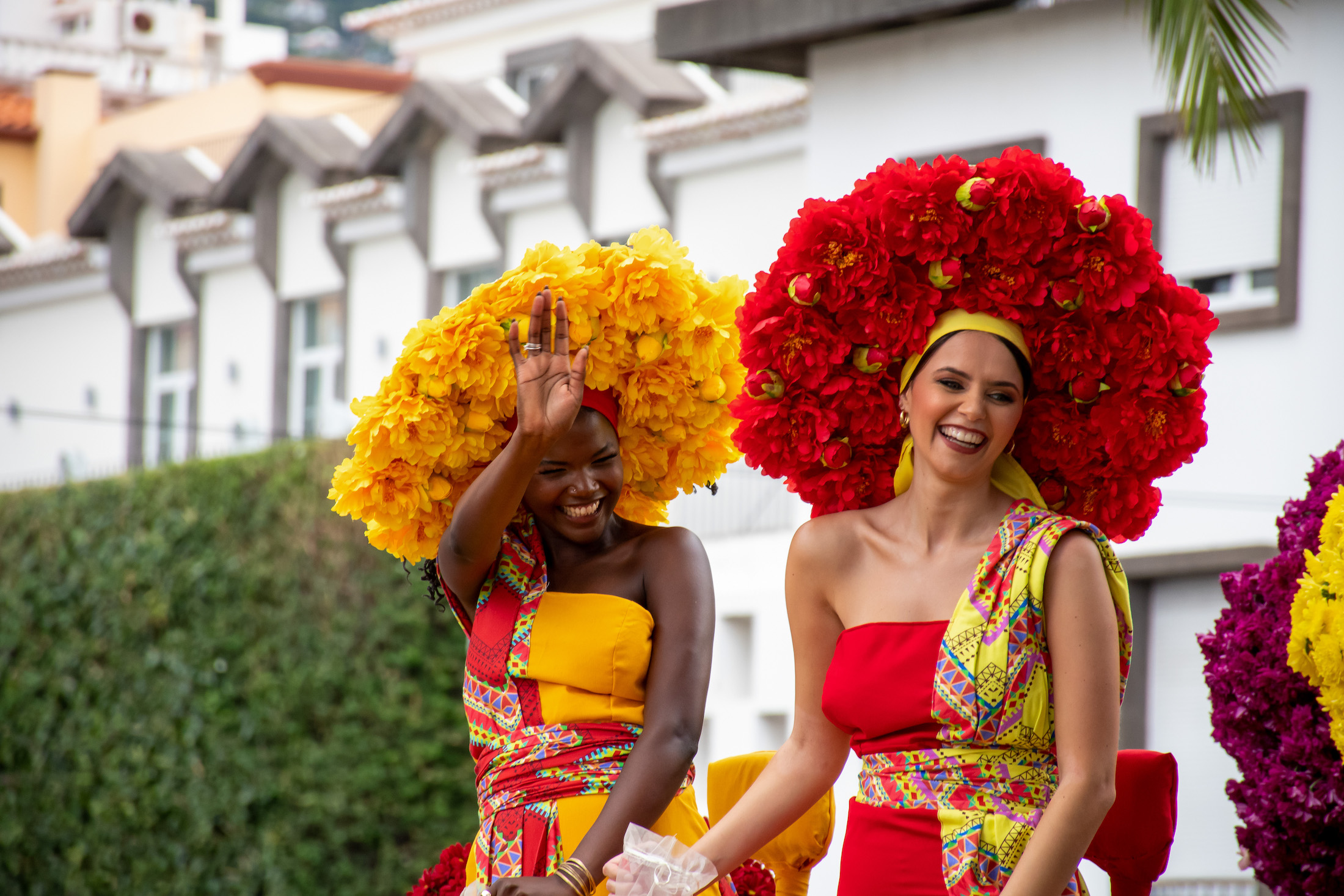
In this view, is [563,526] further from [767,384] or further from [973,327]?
[973,327]

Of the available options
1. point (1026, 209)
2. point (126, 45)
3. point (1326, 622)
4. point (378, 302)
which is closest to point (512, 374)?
point (1026, 209)

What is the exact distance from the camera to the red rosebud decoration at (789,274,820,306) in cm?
412

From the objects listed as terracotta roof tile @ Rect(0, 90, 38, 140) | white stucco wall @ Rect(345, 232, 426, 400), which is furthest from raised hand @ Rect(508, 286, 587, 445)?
terracotta roof tile @ Rect(0, 90, 38, 140)

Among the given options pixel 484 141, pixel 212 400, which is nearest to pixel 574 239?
pixel 484 141

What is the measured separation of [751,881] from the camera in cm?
462

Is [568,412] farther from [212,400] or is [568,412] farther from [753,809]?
[212,400]

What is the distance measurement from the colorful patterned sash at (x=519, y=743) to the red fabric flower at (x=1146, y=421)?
1197 mm

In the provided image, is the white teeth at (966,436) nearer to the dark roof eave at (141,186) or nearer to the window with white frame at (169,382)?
the dark roof eave at (141,186)

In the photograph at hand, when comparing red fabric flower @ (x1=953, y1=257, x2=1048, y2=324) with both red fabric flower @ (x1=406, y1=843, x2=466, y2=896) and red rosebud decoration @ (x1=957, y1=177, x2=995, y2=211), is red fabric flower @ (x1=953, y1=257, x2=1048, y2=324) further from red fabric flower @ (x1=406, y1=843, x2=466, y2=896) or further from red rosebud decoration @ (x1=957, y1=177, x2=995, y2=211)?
red fabric flower @ (x1=406, y1=843, x2=466, y2=896)

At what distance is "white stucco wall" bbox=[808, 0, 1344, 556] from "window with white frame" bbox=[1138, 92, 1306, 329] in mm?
96

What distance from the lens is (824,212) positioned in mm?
4098

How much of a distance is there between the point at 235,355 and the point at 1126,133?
13.0 m

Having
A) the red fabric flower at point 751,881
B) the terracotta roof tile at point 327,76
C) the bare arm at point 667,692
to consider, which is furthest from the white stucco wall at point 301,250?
the bare arm at point 667,692

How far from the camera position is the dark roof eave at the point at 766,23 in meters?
14.8
